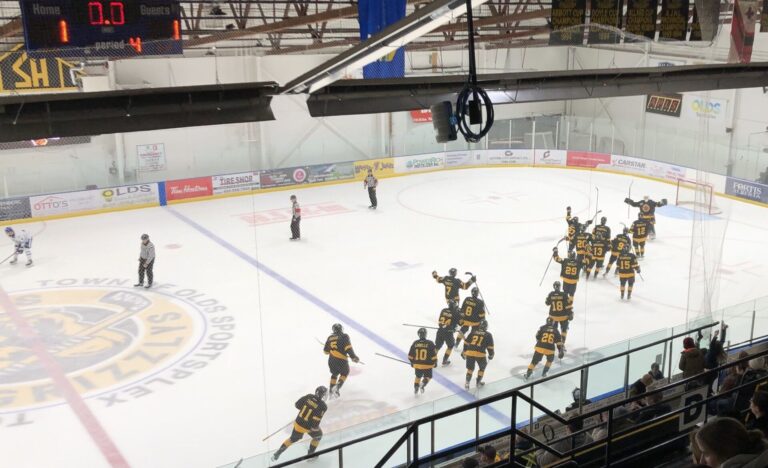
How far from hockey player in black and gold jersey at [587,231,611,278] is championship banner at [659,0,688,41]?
5.65 m

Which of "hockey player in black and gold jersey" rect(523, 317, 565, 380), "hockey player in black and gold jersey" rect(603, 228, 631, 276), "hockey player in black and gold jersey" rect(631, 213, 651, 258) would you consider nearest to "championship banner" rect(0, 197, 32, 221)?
A: "hockey player in black and gold jersey" rect(603, 228, 631, 276)

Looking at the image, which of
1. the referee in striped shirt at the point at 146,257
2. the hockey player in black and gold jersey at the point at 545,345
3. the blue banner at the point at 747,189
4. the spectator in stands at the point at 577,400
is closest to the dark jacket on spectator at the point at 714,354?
the spectator in stands at the point at 577,400

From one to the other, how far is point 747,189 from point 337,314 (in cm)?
1171

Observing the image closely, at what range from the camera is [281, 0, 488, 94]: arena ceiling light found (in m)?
5.91

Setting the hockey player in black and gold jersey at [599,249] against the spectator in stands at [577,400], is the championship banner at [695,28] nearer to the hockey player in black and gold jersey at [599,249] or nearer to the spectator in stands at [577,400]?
the spectator in stands at [577,400]

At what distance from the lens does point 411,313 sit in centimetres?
1244

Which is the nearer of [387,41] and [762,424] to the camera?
[762,424]

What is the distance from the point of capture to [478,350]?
31.7ft

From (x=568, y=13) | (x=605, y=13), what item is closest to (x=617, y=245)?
(x=605, y=13)

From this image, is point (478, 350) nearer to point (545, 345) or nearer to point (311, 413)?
point (545, 345)

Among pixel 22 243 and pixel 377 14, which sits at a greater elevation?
pixel 377 14

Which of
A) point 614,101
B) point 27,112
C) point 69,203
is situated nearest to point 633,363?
point 27,112

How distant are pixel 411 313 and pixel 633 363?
14.6 ft

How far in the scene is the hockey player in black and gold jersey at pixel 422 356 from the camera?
9281 mm
